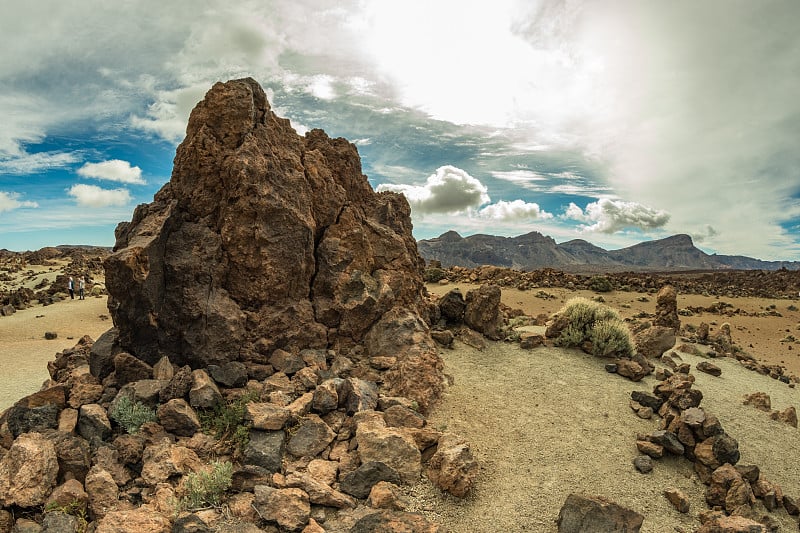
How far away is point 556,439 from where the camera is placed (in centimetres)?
725

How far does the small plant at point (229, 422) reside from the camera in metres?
6.24

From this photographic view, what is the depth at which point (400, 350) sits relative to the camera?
902cm

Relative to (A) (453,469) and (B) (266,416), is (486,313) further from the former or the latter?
(B) (266,416)

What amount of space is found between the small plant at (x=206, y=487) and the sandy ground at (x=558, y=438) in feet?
7.84

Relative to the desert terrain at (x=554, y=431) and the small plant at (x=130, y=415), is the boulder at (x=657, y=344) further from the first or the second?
the small plant at (x=130, y=415)

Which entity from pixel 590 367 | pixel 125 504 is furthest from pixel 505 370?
pixel 125 504

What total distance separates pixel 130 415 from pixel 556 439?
6596 mm

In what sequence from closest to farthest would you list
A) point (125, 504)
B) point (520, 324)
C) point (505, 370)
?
point (125, 504)
point (505, 370)
point (520, 324)

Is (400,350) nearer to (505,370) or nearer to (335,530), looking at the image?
(505,370)

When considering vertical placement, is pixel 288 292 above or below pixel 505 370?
above

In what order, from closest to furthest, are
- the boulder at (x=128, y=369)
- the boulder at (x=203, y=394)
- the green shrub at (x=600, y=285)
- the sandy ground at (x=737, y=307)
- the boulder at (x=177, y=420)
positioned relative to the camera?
the boulder at (x=177, y=420)
the boulder at (x=203, y=394)
the boulder at (x=128, y=369)
the sandy ground at (x=737, y=307)
the green shrub at (x=600, y=285)

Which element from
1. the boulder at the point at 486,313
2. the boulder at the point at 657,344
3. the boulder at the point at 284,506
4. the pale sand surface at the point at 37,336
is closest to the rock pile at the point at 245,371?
the boulder at the point at 284,506

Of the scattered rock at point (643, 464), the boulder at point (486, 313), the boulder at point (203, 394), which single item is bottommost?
the scattered rock at point (643, 464)

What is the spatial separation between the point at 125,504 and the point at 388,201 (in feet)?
27.6
